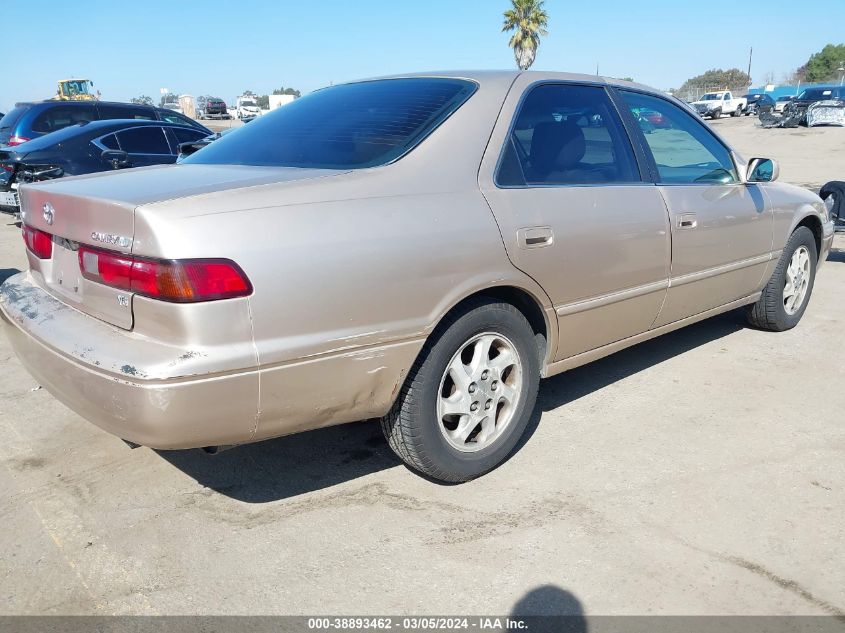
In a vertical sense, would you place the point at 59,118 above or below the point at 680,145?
above

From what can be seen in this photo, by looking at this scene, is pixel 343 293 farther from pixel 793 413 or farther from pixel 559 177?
pixel 793 413

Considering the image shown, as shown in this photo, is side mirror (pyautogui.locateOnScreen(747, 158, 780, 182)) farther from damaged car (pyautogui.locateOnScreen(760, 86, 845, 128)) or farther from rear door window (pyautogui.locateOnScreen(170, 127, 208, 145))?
damaged car (pyautogui.locateOnScreen(760, 86, 845, 128))

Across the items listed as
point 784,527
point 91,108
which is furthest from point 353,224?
point 91,108

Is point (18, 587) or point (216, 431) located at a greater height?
point (216, 431)

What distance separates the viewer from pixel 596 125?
3660 millimetres

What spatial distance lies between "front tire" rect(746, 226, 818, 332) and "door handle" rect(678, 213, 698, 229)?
134 cm

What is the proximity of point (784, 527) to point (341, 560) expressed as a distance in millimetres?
1669

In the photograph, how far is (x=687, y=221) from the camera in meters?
3.85

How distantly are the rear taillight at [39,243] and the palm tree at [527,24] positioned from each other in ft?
150

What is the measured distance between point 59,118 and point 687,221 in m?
11.0

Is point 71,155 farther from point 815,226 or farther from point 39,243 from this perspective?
point 815,226

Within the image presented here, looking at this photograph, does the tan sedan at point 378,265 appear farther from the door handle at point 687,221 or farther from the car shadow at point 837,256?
the car shadow at point 837,256

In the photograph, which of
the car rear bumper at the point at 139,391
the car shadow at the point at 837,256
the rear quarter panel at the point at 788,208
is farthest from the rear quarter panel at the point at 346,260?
the car shadow at the point at 837,256

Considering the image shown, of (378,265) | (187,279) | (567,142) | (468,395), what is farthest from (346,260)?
Answer: (567,142)
